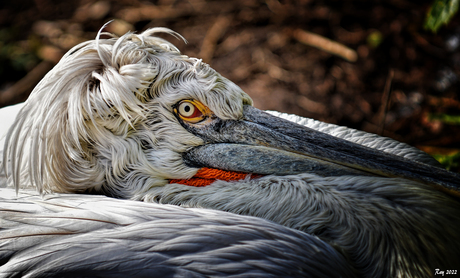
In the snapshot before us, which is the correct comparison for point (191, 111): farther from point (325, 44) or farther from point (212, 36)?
point (212, 36)

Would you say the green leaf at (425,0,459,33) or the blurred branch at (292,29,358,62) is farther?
the blurred branch at (292,29,358,62)

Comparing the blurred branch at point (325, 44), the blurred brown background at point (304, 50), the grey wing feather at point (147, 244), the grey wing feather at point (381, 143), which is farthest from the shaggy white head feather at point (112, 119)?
the blurred branch at point (325, 44)

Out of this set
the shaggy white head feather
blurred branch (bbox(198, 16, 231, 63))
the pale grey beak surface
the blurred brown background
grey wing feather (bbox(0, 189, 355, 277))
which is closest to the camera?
grey wing feather (bbox(0, 189, 355, 277))

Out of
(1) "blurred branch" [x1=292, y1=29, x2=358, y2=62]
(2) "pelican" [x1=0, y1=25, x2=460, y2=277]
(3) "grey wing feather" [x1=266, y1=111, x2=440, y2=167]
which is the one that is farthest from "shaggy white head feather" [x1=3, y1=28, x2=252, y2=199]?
(1) "blurred branch" [x1=292, y1=29, x2=358, y2=62]

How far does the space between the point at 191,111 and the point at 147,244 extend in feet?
2.23

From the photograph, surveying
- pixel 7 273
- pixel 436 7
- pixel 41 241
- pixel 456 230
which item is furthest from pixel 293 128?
pixel 436 7

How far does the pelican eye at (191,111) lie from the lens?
5.82 ft

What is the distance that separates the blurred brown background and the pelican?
2386mm

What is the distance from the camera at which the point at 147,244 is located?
135cm

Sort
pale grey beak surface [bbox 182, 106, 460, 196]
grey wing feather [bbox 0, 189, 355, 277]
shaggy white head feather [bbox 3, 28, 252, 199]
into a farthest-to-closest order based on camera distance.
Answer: pale grey beak surface [bbox 182, 106, 460, 196]
shaggy white head feather [bbox 3, 28, 252, 199]
grey wing feather [bbox 0, 189, 355, 277]

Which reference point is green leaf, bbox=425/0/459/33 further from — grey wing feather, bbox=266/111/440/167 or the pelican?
the pelican

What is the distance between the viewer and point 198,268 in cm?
130

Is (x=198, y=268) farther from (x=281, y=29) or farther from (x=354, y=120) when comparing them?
(x=281, y=29)

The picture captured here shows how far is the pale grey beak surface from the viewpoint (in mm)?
1754
